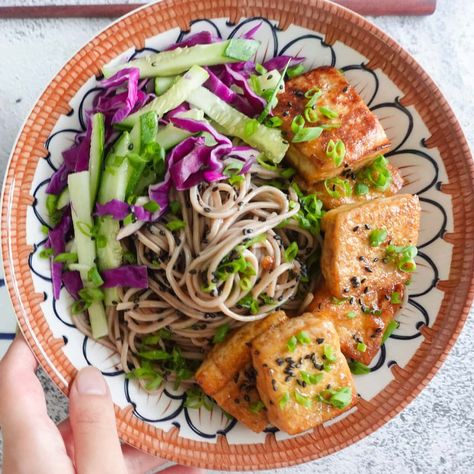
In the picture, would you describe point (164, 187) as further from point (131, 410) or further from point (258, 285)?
point (131, 410)

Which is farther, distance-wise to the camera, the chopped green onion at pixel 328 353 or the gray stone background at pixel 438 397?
the gray stone background at pixel 438 397

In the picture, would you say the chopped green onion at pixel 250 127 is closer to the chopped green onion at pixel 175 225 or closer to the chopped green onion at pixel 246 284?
the chopped green onion at pixel 175 225

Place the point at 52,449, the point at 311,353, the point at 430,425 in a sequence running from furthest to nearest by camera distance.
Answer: the point at 430,425, the point at 311,353, the point at 52,449

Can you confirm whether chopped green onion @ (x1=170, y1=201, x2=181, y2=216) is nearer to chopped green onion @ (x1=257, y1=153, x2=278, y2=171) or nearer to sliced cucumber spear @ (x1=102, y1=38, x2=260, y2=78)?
chopped green onion @ (x1=257, y1=153, x2=278, y2=171)

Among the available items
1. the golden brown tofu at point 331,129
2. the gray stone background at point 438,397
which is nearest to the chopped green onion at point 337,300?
the golden brown tofu at point 331,129

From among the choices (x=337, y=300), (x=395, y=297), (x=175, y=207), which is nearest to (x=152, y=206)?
(x=175, y=207)

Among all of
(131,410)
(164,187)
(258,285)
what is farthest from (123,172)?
(131,410)
